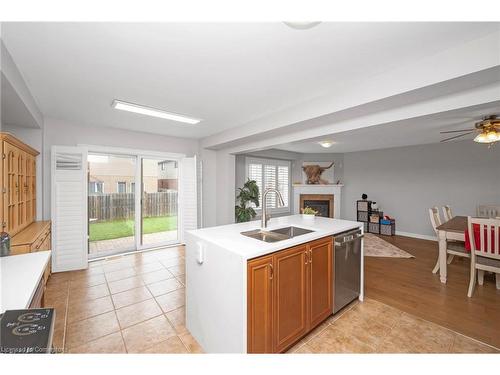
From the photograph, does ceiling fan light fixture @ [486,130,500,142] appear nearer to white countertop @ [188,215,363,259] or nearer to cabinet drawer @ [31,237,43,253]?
white countertop @ [188,215,363,259]

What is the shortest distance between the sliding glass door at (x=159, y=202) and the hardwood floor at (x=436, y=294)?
4.03 m

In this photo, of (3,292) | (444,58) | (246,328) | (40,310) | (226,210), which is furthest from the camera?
(226,210)

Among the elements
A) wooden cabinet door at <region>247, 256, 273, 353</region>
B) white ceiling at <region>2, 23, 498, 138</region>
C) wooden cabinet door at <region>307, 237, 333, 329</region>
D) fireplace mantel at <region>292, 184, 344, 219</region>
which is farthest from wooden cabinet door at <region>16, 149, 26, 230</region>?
fireplace mantel at <region>292, 184, 344, 219</region>

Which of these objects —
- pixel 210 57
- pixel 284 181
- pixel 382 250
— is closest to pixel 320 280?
pixel 210 57

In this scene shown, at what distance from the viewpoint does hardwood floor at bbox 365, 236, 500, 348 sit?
2.14 m

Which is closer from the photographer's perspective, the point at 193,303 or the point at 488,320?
the point at 193,303

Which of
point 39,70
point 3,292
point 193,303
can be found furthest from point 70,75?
point 193,303

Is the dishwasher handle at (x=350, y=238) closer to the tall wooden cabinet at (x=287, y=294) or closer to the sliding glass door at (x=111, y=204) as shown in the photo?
the tall wooden cabinet at (x=287, y=294)

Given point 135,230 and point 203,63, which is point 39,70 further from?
point 135,230

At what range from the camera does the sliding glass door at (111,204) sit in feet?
13.3

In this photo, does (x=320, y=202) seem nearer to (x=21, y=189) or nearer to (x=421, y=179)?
(x=421, y=179)

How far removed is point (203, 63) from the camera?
6.06 feet

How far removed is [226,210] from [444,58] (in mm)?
4164

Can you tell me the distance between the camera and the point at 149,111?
3043 millimetres
